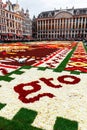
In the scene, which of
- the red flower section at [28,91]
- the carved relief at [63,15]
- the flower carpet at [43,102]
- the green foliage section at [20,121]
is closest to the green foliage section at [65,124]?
the flower carpet at [43,102]

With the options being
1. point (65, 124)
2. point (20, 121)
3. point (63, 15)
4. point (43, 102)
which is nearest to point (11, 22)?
point (63, 15)

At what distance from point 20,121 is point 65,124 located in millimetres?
927

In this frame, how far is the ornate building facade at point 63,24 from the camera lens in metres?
82.6

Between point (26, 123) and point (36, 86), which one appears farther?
point (36, 86)

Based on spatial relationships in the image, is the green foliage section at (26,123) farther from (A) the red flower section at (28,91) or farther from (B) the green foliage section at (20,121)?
(A) the red flower section at (28,91)

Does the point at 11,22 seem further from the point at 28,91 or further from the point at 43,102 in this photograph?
the point at 43,102

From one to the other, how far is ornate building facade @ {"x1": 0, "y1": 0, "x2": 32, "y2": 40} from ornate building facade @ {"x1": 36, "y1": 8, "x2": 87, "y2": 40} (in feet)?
60.1

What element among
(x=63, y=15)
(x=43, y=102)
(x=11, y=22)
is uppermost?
(x=63, y=15)

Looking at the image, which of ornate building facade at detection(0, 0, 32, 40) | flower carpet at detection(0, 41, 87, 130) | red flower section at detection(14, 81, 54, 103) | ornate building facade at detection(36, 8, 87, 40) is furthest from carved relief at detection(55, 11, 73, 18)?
red flower section at detection(14, 81, 54, 103)

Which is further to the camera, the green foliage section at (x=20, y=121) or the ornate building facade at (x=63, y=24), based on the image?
the ornate building facade at (x=63, y=24)

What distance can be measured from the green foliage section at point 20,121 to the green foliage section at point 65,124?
466 millimetres

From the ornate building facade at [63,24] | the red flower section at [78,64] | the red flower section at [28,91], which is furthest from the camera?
the ornate building facade at [63,24]

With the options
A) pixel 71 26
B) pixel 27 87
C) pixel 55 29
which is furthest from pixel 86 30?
pixel 27 87

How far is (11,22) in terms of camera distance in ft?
193
